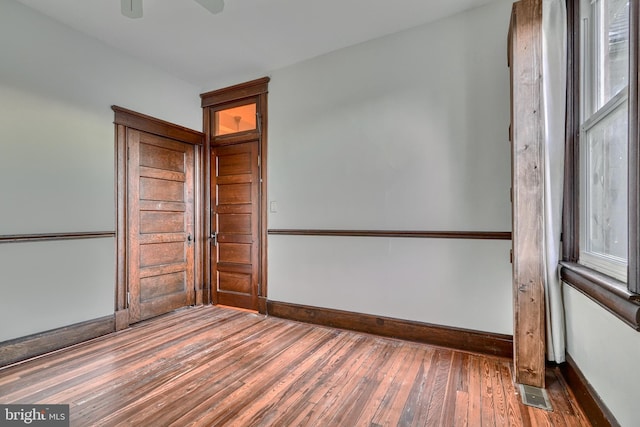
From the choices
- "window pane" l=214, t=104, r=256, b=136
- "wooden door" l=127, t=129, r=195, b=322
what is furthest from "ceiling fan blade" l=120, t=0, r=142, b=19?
"window pane" l=214, t=104, r=256, b=136

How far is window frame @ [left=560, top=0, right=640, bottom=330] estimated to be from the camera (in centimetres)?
115

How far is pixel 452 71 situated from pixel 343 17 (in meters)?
1.04

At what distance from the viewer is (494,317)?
243 cm

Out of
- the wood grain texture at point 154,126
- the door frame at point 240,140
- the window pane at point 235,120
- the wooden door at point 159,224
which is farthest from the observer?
the window pane at point 235,120

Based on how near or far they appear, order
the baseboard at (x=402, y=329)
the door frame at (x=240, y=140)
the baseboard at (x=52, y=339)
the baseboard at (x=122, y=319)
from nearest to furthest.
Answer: the baseboard at (x=52, y=339), the baseboard at (x=402, y=329), the baseboard at (x=122, y=319), the door frame at (x=240, y=140)

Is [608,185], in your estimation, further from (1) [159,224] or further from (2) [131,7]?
(1) [159,224]

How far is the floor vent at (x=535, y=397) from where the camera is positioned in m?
1.75

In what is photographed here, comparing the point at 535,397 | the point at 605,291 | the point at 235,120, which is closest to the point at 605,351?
the point at 605,291

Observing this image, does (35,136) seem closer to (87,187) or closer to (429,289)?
(87,187)

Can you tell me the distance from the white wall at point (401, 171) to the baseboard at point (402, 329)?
7 cm

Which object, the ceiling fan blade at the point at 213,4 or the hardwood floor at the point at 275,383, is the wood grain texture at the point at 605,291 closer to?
the hardwood floor at the point at 275,383

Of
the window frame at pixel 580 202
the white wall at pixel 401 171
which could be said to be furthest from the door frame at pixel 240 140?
the window frame at pixel 580 202

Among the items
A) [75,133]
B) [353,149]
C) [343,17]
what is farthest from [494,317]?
[75,133]

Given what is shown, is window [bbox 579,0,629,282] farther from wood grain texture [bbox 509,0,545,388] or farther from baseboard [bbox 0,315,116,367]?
baseboard [bbox 0,315,116,367]
